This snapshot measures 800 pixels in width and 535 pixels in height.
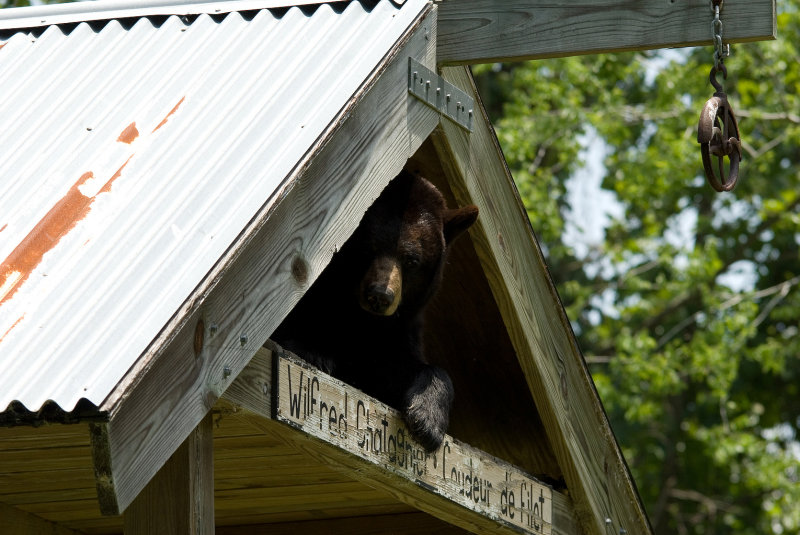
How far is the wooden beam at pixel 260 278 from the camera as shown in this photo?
2.59m

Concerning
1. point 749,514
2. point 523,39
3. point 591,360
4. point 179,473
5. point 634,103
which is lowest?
point 179,473

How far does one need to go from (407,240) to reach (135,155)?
58.8 inches

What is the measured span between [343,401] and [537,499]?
139cm

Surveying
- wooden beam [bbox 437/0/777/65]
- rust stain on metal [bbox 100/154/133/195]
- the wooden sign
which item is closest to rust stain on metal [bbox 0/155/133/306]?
rust stain on metal [bbox 100/154/133/195]

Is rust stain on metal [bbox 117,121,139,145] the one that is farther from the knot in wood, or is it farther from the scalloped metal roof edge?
the scalloped metal roof edge

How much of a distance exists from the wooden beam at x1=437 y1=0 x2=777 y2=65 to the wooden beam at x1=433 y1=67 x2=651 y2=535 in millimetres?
169

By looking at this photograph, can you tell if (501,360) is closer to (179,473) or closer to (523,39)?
(523,39)

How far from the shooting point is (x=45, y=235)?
3.00m

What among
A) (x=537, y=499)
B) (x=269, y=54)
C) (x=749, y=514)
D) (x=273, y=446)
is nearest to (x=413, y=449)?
(x=273, y=446)

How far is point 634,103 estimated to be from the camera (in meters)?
17.7

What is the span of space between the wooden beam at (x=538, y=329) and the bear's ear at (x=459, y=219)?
57 millimetres

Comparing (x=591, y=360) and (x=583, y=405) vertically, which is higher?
(x=591, y=360)

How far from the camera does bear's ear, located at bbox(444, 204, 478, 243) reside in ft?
14.5

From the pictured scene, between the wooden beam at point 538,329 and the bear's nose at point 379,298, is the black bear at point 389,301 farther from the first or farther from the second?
the wooden beam at point 538,329
